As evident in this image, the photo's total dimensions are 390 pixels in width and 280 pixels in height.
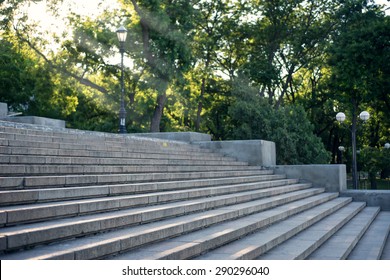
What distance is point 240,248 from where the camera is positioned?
686 centimetres

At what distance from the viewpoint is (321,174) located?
16672mm

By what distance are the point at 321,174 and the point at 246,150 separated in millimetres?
2466

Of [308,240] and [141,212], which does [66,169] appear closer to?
[141,212]

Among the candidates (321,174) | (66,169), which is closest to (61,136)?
(66,169)

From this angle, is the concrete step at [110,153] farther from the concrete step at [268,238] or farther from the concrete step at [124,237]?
the concrete step at [268,238]

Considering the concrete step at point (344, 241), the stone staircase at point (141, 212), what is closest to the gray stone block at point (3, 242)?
the stone staircase at point (141, 212)

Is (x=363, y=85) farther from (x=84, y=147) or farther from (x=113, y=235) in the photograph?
(x=113, y=235)

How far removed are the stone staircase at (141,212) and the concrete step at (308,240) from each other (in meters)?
0.02

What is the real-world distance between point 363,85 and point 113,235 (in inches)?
835

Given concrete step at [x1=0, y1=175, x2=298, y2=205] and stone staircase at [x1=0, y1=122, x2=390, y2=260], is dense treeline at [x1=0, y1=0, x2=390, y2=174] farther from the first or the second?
concrete step at [x1=0, y1=175, x2=298, y2=205]

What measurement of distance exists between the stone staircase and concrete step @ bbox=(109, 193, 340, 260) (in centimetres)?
1

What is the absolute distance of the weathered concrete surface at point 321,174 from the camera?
1645 cm

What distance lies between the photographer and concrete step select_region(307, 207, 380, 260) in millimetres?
7866

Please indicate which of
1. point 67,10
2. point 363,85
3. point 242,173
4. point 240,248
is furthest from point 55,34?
point 240,248
